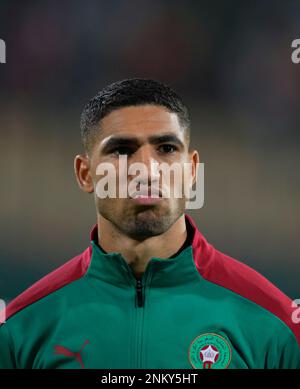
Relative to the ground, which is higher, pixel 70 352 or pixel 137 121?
pixel 137 121

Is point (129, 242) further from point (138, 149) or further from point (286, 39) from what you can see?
point (286, 39)

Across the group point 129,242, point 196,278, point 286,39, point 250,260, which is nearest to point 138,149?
point 129,242

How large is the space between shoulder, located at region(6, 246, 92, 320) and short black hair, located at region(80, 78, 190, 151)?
371 mm

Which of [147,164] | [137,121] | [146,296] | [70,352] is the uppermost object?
[137,121]

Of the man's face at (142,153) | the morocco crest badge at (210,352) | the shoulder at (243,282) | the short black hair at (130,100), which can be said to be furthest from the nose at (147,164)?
the morocco crest badge at (210,352)

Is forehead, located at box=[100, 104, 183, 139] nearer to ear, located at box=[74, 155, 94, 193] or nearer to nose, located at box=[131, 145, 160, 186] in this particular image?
nose, located at box=[131, 145, 160, 186]

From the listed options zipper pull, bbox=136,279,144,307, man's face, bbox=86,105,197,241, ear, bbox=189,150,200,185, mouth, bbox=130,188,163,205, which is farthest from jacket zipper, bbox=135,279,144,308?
ear, bbox=189,150,200,185

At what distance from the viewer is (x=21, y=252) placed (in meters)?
1.97

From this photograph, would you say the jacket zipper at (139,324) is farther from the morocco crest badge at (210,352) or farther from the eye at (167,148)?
the eye at (167,148)

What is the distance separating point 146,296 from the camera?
1664 mm

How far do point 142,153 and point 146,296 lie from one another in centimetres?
43

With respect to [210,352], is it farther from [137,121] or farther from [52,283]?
[137,121]

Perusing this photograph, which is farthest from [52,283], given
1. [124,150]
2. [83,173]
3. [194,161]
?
[194,161]

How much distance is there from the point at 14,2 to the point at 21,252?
2.91ft
